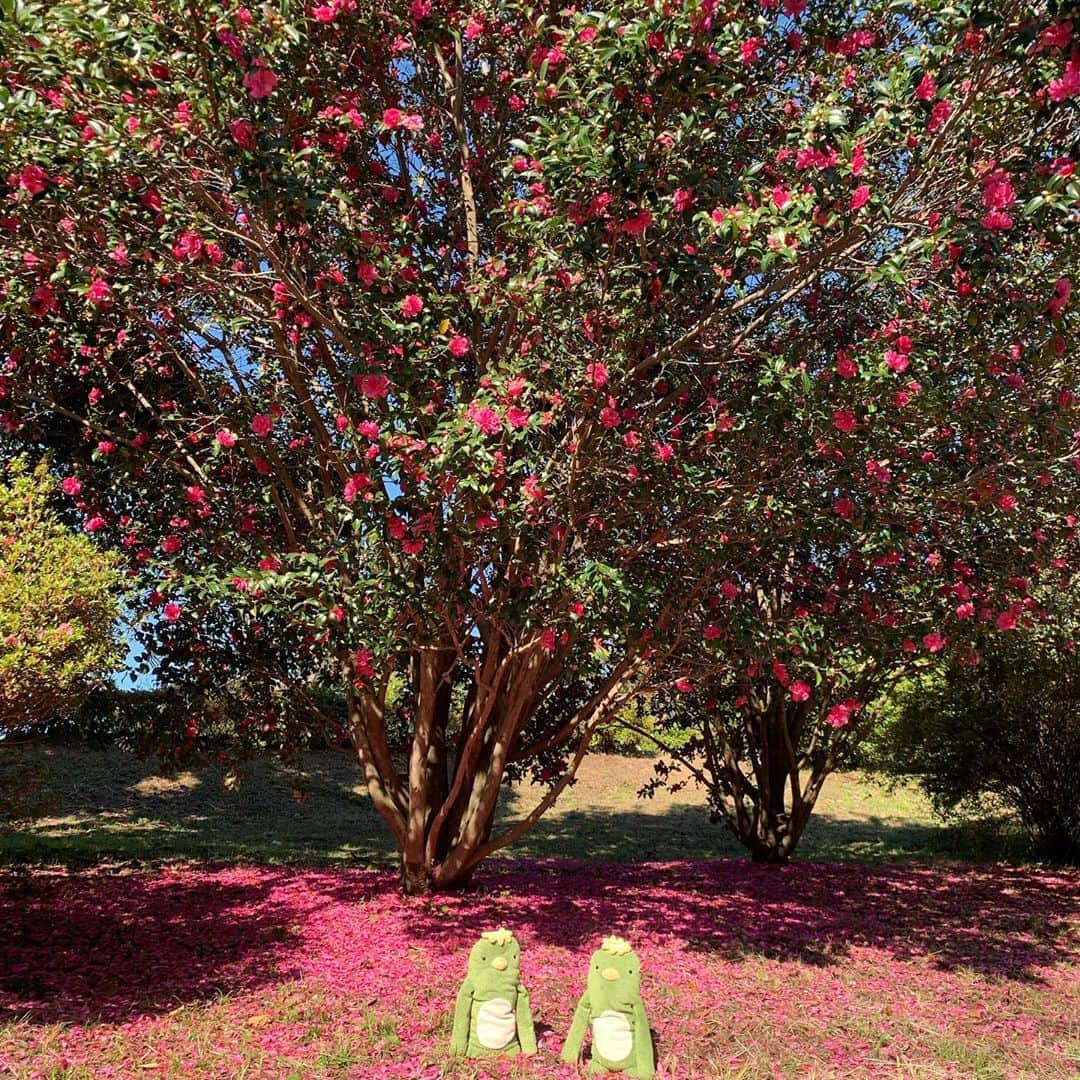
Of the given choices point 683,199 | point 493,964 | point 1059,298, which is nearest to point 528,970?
point 493,964

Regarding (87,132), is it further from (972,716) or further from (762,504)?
(972,716)

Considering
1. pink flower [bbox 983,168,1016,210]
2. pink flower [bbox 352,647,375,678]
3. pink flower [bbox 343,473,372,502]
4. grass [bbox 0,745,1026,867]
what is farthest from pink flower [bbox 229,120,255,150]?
grass [bbox 0,745,1026,867]

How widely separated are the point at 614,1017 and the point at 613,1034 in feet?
0.32

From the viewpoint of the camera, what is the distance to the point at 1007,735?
1411 centimetres

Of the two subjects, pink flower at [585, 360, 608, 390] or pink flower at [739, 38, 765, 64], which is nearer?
pink flower at [739, 38, 765, 64]

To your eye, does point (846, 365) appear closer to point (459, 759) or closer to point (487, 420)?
point (487, 420)

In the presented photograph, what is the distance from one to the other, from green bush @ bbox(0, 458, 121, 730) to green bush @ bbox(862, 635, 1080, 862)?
11.1m

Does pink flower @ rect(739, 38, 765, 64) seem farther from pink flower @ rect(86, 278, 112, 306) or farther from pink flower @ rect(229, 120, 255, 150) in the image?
pink flower @ rect(86, 278, 112, 306)

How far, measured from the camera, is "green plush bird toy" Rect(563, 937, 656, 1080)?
528cm

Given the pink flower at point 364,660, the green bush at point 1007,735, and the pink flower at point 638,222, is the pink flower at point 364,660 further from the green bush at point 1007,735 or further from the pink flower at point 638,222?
the green bush at point 1007,735

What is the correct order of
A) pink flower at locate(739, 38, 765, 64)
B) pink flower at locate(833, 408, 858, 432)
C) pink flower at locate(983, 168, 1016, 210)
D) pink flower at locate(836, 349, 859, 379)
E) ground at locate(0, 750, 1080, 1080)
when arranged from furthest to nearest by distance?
pink flower at locate(833, 408, 858, 432) < pink flower at locate(836, 349, 859, 379) < pink flower at locate(739, 38, 765, 64) < ground at locate(0, 750, 1080, 1080) < pink flower at locate(983, 168, 1016, 210)

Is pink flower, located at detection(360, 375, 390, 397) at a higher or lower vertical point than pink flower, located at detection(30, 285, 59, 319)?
lower

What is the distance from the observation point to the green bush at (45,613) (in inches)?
236

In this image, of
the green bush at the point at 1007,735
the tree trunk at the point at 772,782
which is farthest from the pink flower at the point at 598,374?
the green bush at the point at 1007,735
